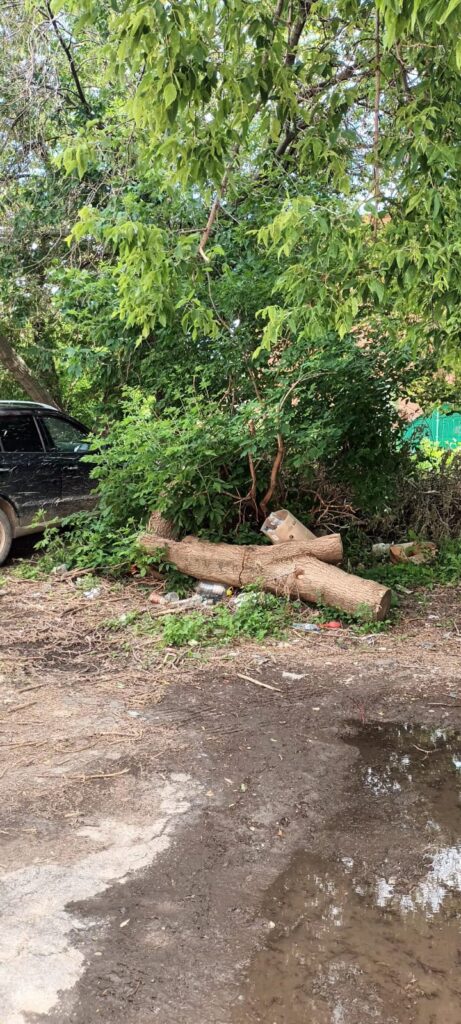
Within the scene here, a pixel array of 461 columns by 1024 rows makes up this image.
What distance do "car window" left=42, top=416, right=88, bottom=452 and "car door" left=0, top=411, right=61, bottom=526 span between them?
0.75 feet

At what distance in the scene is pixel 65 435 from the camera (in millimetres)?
9852

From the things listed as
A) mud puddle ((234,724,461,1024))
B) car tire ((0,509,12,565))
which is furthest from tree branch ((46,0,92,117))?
mud puddle ((234,724,461,1024))

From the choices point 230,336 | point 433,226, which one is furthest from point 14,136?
point 433,226

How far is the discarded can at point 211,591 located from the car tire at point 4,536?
2477 millimetres

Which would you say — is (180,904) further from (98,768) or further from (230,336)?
(230,336)

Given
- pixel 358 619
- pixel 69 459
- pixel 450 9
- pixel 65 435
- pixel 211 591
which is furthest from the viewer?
pixel 65 435

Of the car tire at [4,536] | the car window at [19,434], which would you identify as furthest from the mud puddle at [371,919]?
the car window at [19,434]

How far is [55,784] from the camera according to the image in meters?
4.06

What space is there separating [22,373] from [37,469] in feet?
12.3

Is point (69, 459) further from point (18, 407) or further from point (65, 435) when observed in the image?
point (18, 407)

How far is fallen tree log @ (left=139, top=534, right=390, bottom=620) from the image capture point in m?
7.07

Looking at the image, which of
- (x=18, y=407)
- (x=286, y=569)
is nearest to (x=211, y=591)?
(x=286, y=569)

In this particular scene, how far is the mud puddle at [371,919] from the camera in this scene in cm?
256

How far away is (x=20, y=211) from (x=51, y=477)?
166 inches
